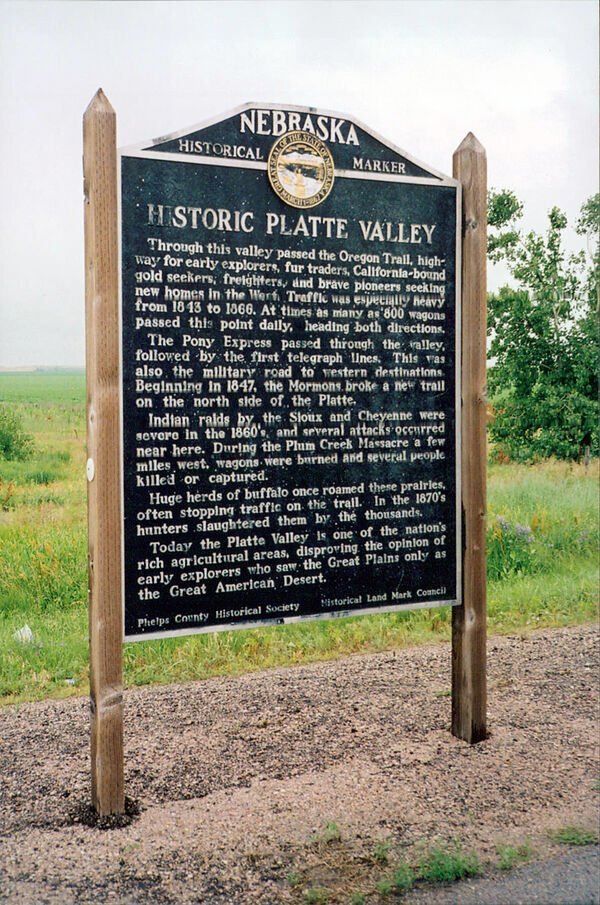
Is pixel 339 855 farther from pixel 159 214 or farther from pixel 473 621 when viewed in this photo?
pixel 159 214

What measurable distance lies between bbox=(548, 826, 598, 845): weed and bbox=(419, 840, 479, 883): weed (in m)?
0.46

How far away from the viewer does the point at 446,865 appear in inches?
140

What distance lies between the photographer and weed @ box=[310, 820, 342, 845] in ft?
12.6

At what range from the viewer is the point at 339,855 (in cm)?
374

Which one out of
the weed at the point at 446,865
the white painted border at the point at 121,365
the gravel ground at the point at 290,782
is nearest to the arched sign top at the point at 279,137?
the white painted border at the point at 121,365

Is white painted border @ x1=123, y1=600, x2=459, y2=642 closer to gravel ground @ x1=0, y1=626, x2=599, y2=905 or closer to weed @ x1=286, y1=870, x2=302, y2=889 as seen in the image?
gravel ground @ x1=0, y1=626, x2=599, y2=905

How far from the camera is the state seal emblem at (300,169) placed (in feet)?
13.8

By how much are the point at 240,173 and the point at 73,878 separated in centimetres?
321

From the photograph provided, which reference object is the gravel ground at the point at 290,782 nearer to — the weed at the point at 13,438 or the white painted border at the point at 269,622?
the white painted border at the point at 269,622

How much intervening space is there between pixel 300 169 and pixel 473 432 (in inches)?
65.5

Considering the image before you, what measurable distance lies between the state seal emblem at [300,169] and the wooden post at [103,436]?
31.5 inches

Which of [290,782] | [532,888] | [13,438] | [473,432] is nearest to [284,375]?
[473,432]

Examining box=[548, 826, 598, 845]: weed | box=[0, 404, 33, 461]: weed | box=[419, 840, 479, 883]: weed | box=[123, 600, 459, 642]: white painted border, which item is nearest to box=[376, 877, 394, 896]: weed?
box=[419, 840, 479, 883]: weed

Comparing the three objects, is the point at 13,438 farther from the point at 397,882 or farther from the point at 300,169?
the point at 397,882
